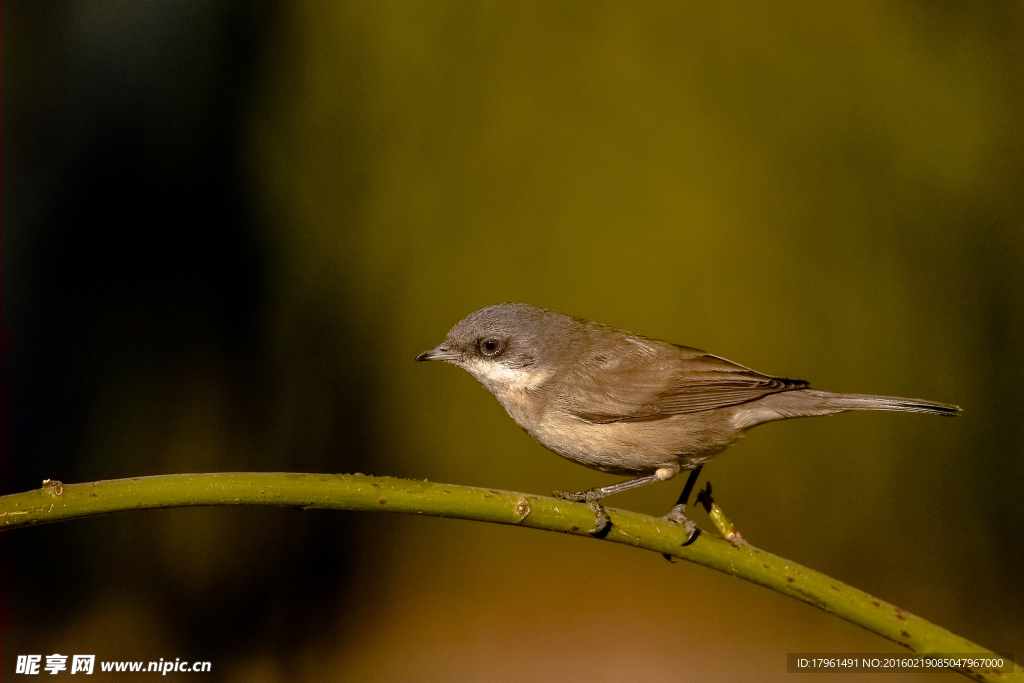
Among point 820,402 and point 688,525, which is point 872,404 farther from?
point 688,525

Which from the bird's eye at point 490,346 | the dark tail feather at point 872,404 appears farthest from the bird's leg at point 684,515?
the bird's eye at point 490,346

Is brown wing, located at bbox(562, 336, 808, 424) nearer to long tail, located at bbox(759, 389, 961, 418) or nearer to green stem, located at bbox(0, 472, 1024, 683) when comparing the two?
Result: long tail, located at bbox(759, 389, 961, 418)

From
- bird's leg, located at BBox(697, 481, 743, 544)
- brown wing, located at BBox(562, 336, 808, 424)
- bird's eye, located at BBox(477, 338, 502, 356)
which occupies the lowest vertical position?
bird's leg, located at BBox(697, 481, 743, 544)

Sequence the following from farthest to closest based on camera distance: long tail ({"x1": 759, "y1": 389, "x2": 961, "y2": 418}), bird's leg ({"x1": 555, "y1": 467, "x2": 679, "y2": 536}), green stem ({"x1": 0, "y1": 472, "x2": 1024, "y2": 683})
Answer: long tail ({"x1": 759, "y1": 389, "x2": 961, "y2": 418}) → bird's leg ({"x1": 555, "y1": 467, "x2": 679, "y2": 536}) → green stem ({"x1": 0, "y1": 472, "x2": 1024, "y2": 683})

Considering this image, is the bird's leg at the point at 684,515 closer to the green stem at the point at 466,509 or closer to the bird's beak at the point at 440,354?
the green stem at the point at 466,509

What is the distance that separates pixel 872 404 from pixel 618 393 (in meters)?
0.75

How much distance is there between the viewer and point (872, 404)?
84.8 inches

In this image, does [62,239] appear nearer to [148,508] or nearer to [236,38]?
[236,38]

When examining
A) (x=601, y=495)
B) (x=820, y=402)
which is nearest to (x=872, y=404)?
(x=820, y=402)

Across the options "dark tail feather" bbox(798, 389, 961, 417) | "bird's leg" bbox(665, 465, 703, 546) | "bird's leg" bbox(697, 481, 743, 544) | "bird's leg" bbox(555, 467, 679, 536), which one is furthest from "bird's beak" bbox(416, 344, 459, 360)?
"dark tail feather" bbox(798, 389, 961, 417)

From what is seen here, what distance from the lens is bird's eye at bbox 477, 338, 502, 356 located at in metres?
2.44

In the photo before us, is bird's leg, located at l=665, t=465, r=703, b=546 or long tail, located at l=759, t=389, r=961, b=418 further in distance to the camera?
long tail, located at l=759, t=389, r=961, b=418

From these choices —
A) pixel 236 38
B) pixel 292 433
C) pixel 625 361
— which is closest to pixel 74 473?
pixel 292 433

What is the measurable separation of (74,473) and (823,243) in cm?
390
